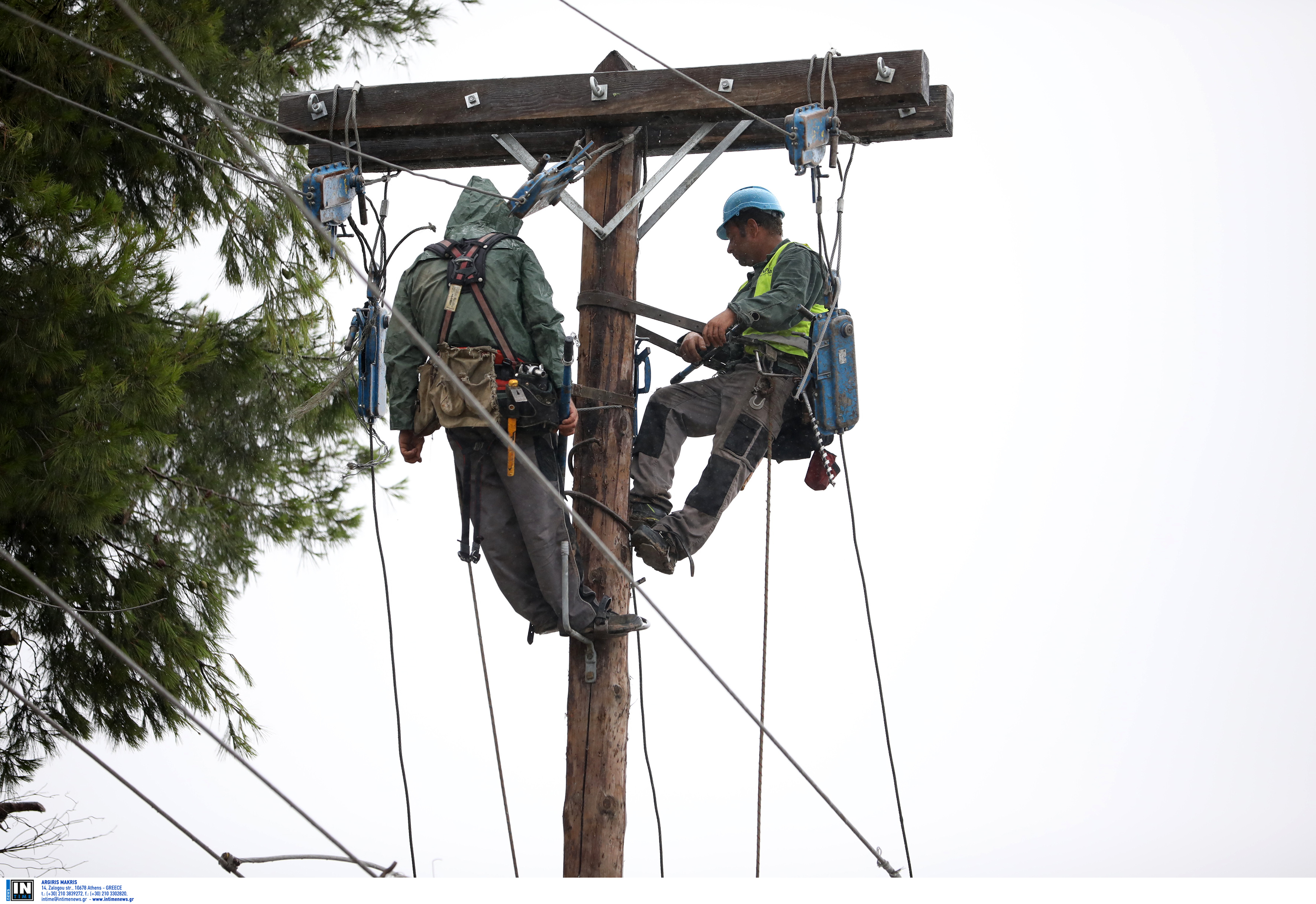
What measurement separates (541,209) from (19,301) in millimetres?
2821

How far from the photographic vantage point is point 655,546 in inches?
235

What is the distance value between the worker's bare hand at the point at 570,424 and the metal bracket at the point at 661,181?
77 centimetres

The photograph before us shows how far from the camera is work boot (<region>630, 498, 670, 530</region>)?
6066 millimetres

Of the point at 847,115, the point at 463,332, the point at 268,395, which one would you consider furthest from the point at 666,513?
the point at 268,395

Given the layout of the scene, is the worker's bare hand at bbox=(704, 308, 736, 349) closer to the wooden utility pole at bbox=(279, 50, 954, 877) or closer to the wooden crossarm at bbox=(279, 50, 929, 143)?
the wooden utility pole at bbox=(279, 50, 954, 877)

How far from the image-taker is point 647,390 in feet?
20.0

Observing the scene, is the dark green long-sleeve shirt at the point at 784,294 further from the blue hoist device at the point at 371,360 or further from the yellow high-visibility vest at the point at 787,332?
the blue hoist device at the point at 371,360

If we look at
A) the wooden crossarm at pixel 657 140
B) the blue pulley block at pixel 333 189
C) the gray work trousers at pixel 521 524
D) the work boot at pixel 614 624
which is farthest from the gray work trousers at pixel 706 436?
the blue pulley block at pixel 333 189

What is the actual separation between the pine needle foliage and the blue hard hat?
2688 mm

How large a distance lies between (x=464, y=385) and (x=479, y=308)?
279mm

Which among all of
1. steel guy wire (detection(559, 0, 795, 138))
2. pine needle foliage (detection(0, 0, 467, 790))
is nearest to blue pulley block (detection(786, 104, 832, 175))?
steel guy wire (detection(559, 0, 795, 138))

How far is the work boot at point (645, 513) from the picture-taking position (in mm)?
6066

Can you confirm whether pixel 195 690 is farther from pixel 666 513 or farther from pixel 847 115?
pixel 847 115

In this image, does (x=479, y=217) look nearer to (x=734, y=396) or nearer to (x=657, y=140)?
(x=657, y=140)
